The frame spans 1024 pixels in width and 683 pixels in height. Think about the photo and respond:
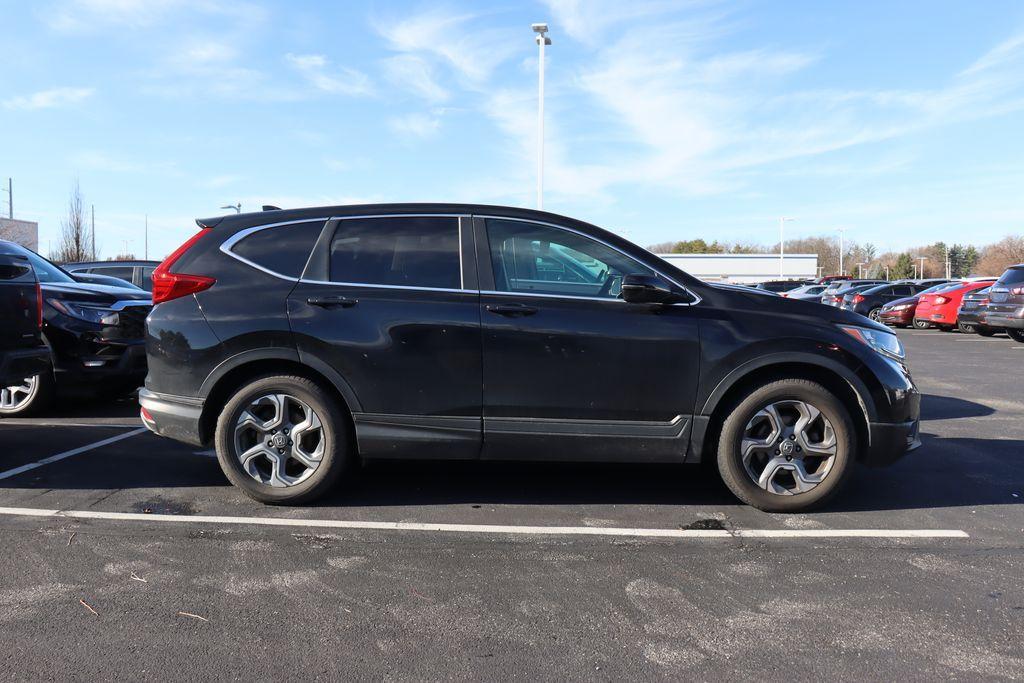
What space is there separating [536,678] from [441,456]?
1.86 m

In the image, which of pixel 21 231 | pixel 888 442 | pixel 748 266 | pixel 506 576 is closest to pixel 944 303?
pixel 888 442

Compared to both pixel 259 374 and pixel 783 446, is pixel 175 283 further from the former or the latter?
pixel 783 446

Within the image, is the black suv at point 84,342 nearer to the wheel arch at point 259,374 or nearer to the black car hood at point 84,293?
the black car hood at point 84,293

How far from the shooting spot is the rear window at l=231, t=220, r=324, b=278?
4422 millimetres

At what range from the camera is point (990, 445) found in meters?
6.02

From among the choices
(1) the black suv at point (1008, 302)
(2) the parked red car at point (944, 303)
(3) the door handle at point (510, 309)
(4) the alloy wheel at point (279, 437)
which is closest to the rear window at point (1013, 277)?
(1) the black suv at point (1008, 302)

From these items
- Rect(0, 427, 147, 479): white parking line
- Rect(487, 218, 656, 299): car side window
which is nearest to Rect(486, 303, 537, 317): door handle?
Rect(487, 218, 656, 299): car side window

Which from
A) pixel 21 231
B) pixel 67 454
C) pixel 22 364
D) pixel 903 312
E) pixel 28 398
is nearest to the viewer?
pixel 22 364

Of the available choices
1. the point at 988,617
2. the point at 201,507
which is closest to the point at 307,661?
the point at 201,507

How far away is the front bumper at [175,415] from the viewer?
4.39 m

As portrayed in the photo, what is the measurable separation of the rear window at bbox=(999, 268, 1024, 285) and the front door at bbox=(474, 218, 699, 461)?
1445cm

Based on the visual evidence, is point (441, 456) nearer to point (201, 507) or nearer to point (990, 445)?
point (201, 507)

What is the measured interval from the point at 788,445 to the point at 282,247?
129 inches

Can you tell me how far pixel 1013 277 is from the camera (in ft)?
49.8
